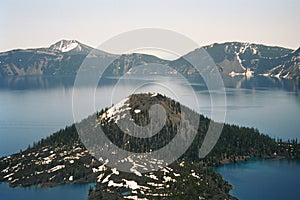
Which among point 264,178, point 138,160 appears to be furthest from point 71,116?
point 264,178

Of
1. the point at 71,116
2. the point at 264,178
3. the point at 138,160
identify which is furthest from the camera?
the point at 71,116

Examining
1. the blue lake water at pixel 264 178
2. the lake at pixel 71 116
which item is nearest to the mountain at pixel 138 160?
the blue lake water at pixel 264 178

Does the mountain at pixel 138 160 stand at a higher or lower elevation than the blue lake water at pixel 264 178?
higher

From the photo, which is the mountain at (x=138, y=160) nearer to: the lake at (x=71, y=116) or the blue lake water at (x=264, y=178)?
the blue lake water at (x=264, y=178)

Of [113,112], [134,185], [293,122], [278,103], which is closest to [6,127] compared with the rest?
[113,112]

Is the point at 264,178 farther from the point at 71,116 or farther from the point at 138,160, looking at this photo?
the point at 71,116

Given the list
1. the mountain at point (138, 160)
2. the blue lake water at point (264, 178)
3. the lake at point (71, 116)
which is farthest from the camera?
the lake at point (71, 116)

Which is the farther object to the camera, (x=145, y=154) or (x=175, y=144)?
(x=175, y=144)

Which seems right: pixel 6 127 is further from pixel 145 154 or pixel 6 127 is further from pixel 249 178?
pixel 249 178
